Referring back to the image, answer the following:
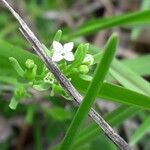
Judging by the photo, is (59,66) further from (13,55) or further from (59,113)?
(59,113)

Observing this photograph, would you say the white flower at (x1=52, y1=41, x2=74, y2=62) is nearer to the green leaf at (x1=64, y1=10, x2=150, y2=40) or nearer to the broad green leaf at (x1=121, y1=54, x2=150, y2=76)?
the green leaf at (x1=64, y1=10, x2=150, y2=40)

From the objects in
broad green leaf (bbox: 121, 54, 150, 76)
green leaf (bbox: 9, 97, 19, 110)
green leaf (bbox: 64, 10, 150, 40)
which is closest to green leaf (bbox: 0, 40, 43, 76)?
green leaf (bbox: 9, 97, 19, 110)

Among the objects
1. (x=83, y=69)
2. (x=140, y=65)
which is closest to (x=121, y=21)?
(x=140, y=65)

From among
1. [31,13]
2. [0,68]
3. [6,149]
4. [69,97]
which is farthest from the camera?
[31,13]

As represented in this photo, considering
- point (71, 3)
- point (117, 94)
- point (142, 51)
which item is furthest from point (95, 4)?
point (117, 94)

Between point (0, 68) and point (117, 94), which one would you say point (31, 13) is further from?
point (117, 94)
